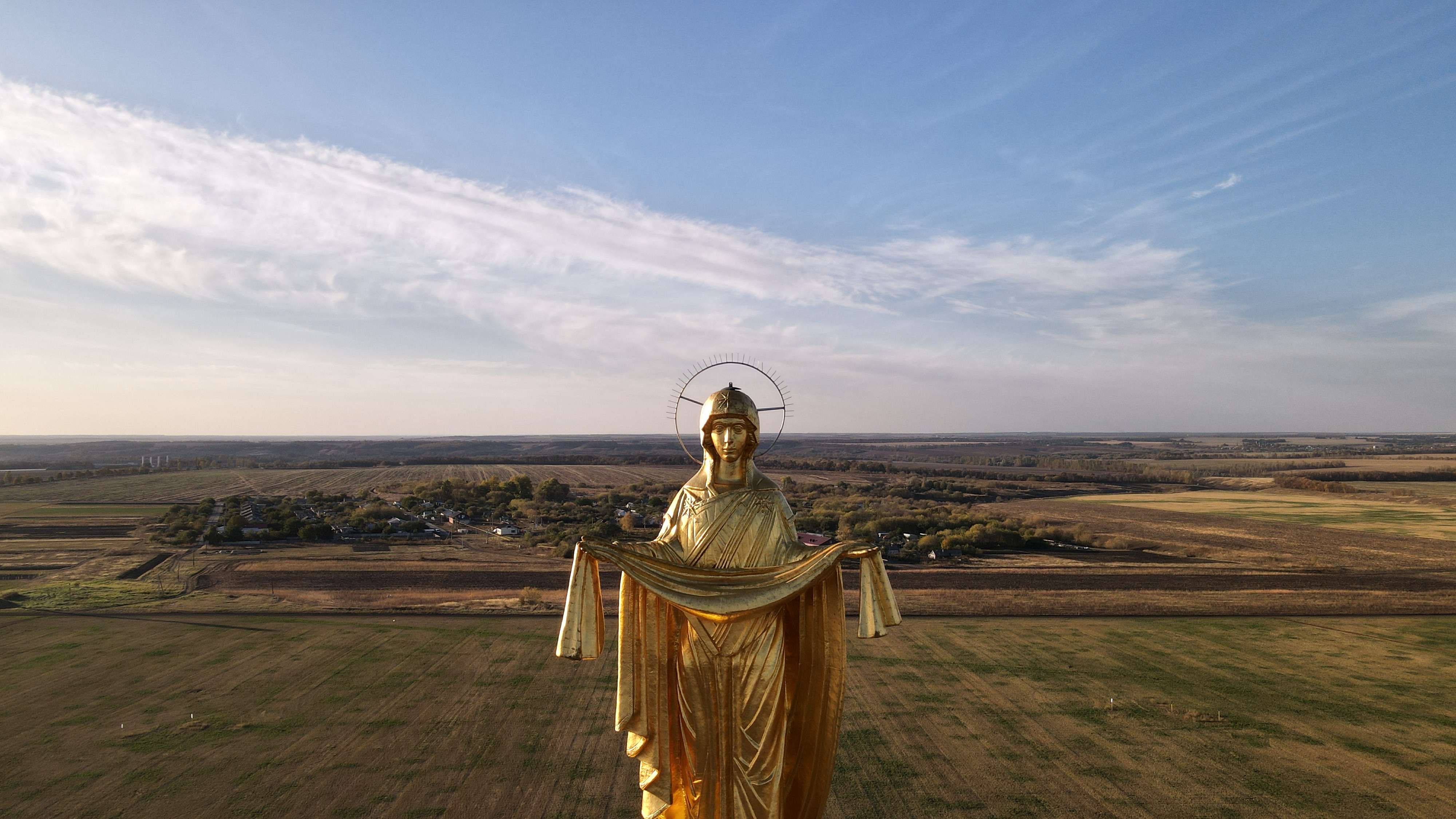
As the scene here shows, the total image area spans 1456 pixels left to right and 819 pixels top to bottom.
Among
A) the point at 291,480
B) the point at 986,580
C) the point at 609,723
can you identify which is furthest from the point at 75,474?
the point at 986,580

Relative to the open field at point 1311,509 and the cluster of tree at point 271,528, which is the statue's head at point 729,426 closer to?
the cluster of tree at point 271,528

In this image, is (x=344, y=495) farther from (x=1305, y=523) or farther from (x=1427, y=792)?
(x=1305, y=523)

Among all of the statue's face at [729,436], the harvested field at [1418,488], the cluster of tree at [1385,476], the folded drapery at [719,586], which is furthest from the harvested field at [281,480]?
the cluster of tree at [1385,476]

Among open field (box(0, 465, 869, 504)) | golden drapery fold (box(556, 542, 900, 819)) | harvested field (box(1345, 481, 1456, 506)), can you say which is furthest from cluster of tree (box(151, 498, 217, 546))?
harvested field (box(1345, 481, 1456, 506))

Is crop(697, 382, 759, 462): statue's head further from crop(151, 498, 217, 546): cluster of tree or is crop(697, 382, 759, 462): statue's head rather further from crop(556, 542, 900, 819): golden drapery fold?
crop(151, 498, 217, 546): cluster of tree

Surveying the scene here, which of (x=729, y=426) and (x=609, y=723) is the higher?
(x=729, y=426)

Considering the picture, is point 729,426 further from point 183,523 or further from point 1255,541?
point 183,523

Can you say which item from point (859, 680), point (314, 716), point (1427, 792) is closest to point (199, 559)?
point (314, 716)
